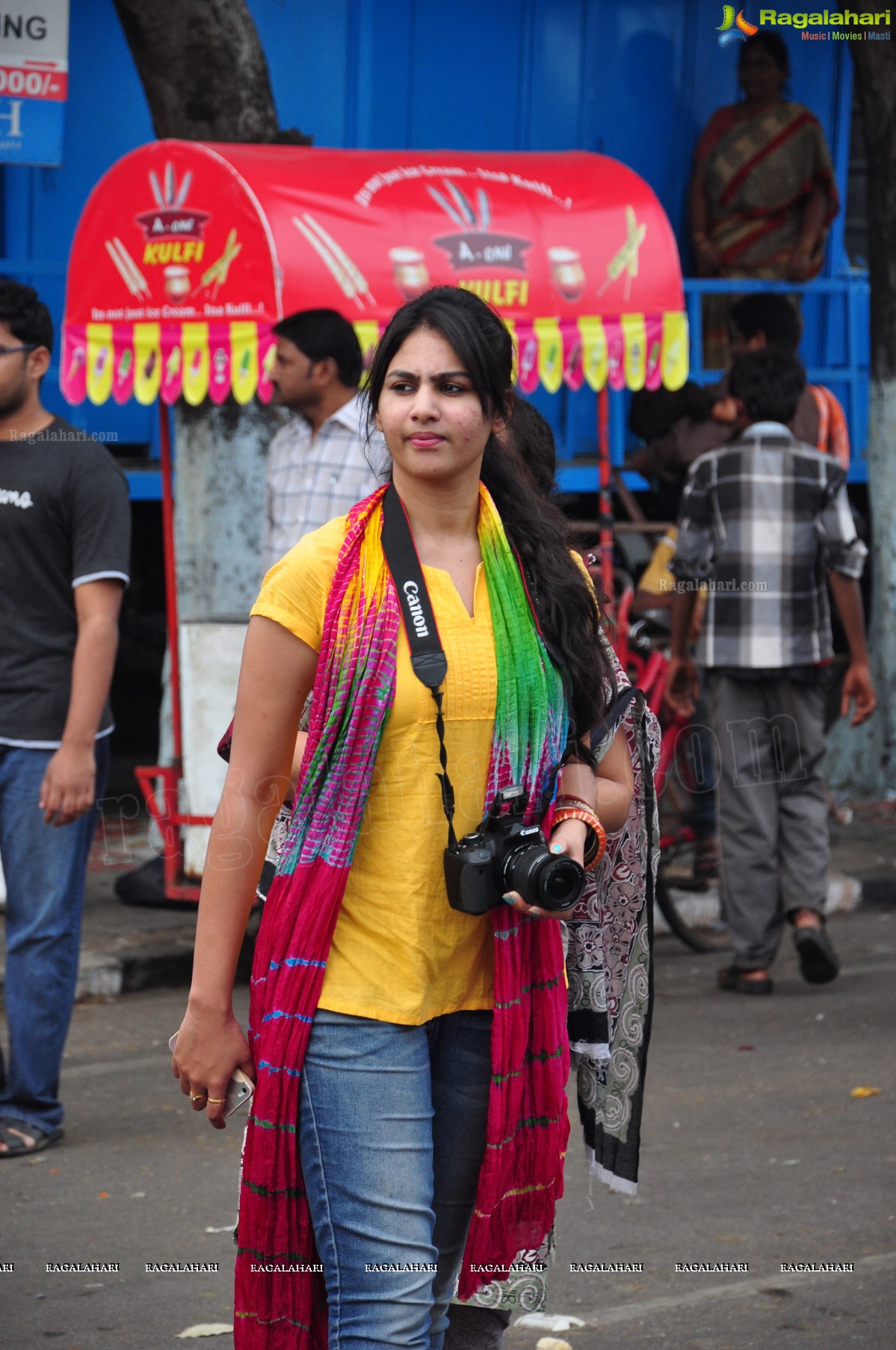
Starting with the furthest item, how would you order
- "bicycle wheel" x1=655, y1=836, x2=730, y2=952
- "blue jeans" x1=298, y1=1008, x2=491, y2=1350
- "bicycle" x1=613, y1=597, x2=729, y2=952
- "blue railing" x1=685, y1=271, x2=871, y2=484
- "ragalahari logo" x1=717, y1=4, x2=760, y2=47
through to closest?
"blue railing" x1=685, y1=271, x2=871, y2=484
"ragalahari logo" x1=717, y1=4, x2=760, y2=47
"bicycle wheel" x1=655, y1=836, x2=730, y2=952
"bicycle" x1=613, y1=597, x2=729, y2=952
"blue jeans" x1=298, y1=1008, x2=491, y2=1350

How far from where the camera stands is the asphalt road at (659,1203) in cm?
371

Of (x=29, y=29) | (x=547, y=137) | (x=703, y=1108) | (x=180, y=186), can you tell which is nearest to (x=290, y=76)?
(x=547, y=137)

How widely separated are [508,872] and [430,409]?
644 millimetres

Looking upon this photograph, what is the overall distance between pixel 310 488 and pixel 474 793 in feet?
11.6

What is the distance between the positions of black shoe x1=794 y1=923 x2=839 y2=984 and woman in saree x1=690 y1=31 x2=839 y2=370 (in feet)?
17.5

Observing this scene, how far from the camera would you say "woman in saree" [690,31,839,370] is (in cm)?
1055

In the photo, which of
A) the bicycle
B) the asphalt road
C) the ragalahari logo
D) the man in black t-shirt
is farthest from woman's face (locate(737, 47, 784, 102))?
the man in black t-shirt

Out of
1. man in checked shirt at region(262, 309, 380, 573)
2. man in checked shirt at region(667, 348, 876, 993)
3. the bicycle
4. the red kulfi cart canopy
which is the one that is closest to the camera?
man in checked shirt at region(262, 309, 380, 573)

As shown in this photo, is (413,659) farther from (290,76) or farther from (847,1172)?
(290,76)

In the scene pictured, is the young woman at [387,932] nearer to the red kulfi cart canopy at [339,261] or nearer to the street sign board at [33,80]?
the red kulfi cart canopy at [339,261]

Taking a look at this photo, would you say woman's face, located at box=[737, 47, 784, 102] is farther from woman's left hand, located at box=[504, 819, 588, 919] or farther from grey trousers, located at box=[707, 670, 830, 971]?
woman's left hand, located at box=[504, 819, 588, 919]

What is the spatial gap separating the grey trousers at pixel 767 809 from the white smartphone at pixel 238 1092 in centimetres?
415

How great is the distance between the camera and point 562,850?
2457 mm

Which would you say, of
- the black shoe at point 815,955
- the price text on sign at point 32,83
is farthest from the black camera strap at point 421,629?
the price text on sign at point 32,83
